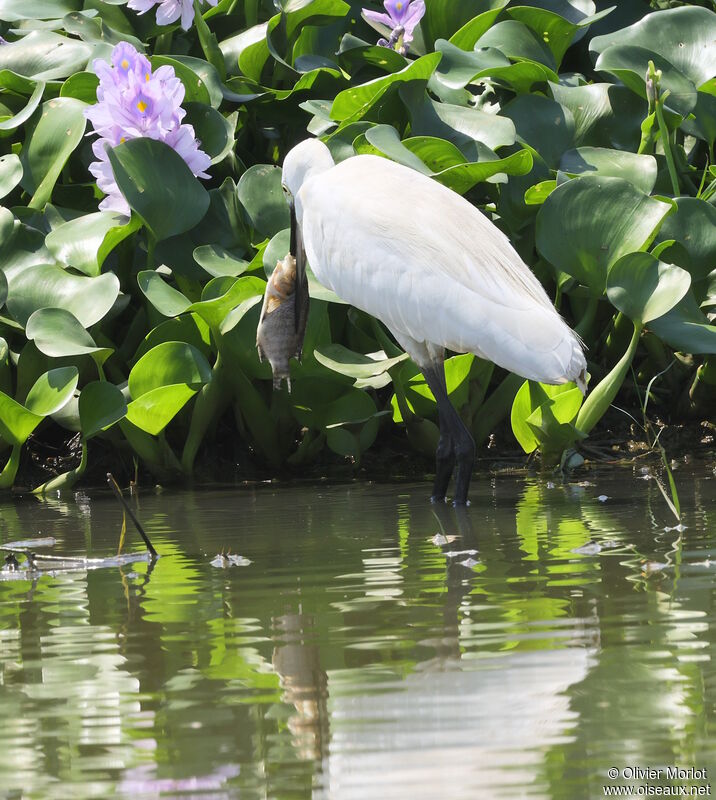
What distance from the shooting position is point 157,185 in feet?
18.5

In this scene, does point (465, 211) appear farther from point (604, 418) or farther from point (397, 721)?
point (397, 721)

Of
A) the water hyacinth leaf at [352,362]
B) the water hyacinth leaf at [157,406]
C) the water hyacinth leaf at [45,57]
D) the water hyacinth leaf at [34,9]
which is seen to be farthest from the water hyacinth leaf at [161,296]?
the water hyacinth leaf at [34,9]

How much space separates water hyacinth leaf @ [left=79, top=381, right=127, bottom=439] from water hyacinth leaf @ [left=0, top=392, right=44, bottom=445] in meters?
0.19

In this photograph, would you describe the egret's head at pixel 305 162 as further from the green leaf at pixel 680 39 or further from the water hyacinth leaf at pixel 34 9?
the water hyacinth leaf at pixel 34 9

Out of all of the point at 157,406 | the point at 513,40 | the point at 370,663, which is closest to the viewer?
the point at 370,663

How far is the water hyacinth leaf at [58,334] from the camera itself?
518 centimetres

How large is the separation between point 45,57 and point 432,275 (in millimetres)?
2949

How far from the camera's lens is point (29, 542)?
4438 millimetres

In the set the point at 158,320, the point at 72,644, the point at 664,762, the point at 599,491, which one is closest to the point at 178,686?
the point at 72,644

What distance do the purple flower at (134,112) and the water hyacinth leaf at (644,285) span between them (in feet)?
6.27

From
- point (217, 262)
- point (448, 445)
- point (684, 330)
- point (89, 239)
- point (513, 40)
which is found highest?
point (513, 40)

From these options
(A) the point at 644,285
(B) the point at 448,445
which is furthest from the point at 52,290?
(A) the point at 644,285

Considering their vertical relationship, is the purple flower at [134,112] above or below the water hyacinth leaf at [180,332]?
above

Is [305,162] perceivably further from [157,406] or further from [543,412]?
[543,412]
